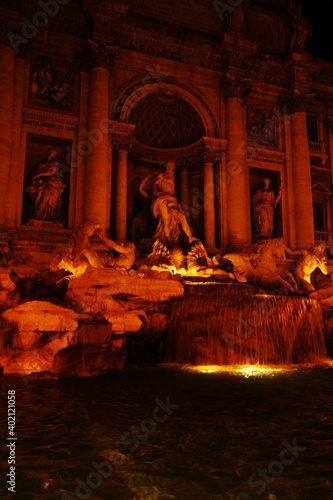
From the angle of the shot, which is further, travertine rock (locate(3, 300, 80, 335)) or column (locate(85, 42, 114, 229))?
column (locate(85, 42, 114, 229))

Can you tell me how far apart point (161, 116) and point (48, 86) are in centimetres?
453

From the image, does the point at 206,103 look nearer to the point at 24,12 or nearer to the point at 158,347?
the point at 24,12

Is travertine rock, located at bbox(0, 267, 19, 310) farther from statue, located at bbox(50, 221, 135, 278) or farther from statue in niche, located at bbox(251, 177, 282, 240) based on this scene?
statue in niche, located at bbox(251, 177, 282, 240)

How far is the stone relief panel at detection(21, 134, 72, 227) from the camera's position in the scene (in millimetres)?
13859

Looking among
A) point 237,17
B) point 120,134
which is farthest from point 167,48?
point 120,134

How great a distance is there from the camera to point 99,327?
296 inches

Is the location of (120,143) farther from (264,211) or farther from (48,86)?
(264,211)

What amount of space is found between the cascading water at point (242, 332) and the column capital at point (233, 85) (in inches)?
392

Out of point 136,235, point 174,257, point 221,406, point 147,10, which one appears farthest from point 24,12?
point 221,406

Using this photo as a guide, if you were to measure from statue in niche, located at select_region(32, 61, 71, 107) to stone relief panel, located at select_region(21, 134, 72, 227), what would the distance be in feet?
4.63

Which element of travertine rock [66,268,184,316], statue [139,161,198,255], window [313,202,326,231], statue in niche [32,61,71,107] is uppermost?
statue in niche [32,61,71,107]

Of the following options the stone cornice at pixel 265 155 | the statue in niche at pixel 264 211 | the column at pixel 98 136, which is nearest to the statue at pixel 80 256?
the column at pixel 98 136

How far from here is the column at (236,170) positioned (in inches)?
616

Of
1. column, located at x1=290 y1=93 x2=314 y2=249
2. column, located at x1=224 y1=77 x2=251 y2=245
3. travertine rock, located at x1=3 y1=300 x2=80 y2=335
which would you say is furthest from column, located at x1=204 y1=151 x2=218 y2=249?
travertine rock, located at x1=3 y1=300 x2=80 y2=335
